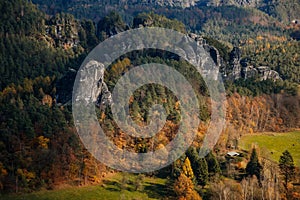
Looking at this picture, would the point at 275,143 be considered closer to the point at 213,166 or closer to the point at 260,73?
the point at 213,166

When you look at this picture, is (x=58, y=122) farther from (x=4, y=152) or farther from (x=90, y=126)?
(x=4, y=152)

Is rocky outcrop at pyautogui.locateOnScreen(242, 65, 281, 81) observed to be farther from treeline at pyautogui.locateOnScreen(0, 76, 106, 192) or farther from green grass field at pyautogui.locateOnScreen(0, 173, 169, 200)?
treeline at pyautogui.locateOnScreen(0, 76, 106, 192)

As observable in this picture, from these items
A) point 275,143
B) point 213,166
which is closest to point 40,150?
point 213,166

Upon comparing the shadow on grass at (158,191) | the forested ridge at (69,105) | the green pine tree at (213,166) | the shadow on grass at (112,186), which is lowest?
the shadow on grass at (158,191)

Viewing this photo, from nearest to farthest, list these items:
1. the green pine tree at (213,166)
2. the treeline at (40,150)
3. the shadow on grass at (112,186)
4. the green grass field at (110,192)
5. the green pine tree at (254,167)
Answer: the green grass field at (110,192) → the treeline at (40,150) → the shadow on grass at (112,186) → the green pine tree at (254,167) → the green pine tree at (213,166)

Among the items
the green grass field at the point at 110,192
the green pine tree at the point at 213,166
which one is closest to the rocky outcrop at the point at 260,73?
the green pine tree at the point at 213,166

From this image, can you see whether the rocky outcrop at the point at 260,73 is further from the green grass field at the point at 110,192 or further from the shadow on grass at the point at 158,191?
the shadow on grass at the point at 158,191
